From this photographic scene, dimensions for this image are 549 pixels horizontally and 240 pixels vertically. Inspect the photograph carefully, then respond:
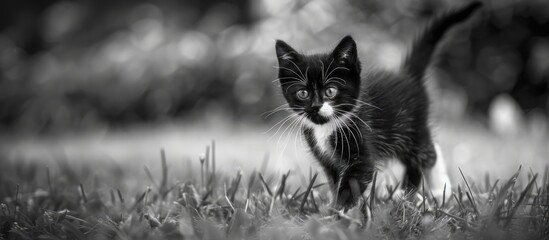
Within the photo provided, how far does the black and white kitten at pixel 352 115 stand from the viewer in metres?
2.04

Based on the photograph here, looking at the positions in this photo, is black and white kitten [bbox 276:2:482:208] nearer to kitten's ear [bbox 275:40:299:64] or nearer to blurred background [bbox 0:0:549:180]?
kitten's ear [bbox 275:40:299:64]

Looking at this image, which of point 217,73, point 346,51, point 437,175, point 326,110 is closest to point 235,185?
point 326,110

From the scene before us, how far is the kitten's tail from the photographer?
2594 mm

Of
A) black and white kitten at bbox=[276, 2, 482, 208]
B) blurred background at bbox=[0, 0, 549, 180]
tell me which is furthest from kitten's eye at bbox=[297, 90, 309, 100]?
blurred background at bbox=[0, 0, 549, 180]

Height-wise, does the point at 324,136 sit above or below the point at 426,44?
below

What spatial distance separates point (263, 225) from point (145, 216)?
0.42m

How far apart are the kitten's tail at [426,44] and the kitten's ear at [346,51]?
0.67 metres

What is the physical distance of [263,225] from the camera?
172cm

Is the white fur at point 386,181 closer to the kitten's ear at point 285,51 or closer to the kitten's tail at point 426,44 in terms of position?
the kitten's tail at point 426,44

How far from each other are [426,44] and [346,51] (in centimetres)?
84

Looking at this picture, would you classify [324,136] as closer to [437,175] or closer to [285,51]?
[285,51]

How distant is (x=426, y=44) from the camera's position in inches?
105

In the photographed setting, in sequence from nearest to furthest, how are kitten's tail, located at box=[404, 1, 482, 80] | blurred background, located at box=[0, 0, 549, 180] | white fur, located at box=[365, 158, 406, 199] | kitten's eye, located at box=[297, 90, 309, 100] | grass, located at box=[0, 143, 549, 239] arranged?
grass, located at box=[0, 143, 549, 239]
kitten's eye, located at box=[297, 90, 309, 100]
white fur, located at box=[365, 158, 406, 199]
kitten's tail, located at box=[404, 1, 482, 80]
blurred background, located at box=[0, 0, 549, 180]

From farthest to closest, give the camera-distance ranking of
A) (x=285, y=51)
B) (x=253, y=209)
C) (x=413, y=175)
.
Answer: (x=413, y=175)
(x=285, y=51)
(x=253, y=209)
